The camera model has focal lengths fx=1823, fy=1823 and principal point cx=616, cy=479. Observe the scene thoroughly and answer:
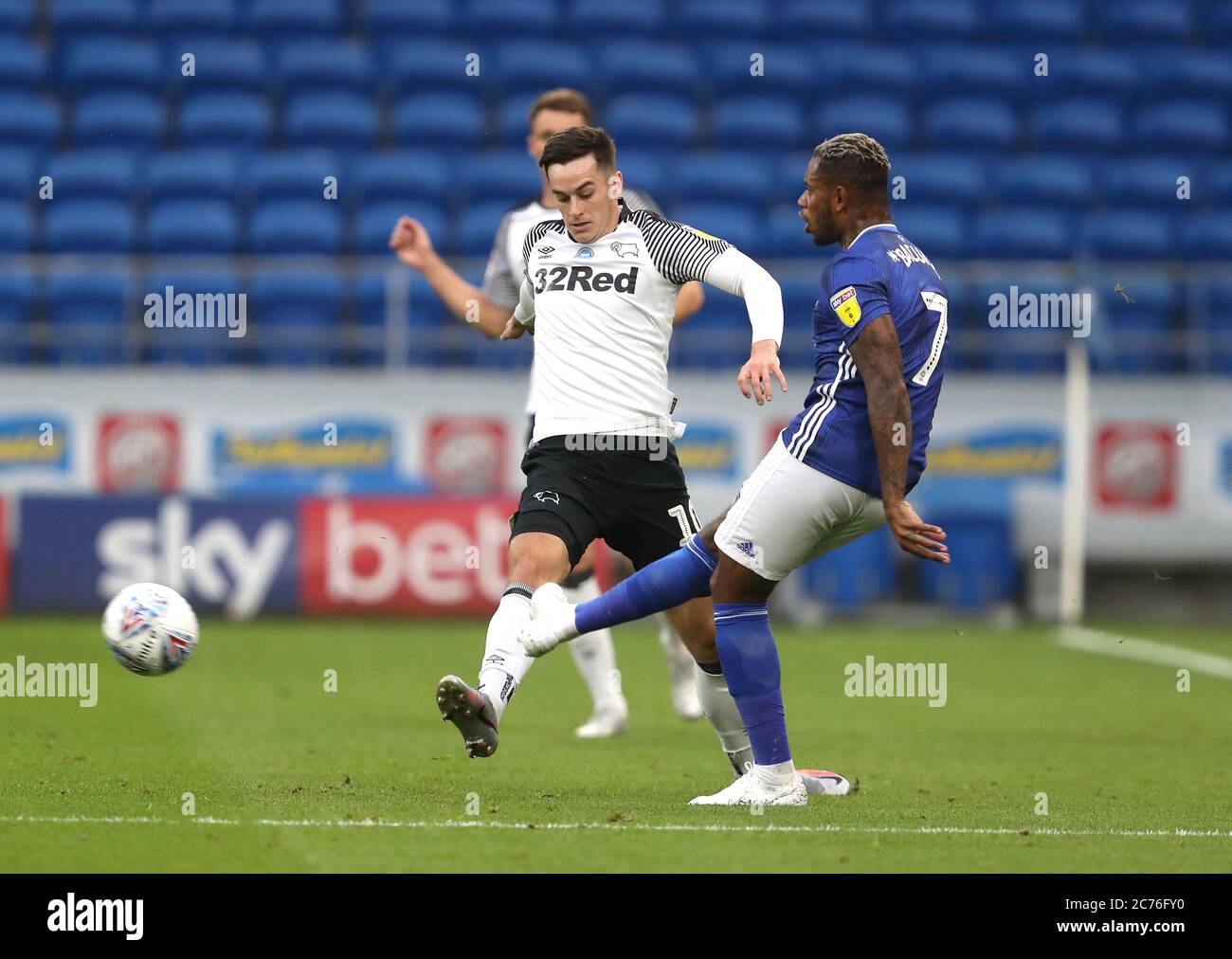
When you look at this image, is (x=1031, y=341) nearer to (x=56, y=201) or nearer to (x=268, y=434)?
(x=268, y=434)

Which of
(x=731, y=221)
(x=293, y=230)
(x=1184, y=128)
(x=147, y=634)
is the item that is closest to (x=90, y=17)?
(x=293, y=230)

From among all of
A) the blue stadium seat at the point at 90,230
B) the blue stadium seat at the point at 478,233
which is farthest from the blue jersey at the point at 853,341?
the blue stadium seat at the point at 90,230

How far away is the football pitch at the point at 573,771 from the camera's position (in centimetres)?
512

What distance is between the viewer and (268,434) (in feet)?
48.3

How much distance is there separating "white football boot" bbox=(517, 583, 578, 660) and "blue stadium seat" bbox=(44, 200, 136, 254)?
1145 cm

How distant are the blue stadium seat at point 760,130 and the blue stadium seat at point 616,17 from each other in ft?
5.75

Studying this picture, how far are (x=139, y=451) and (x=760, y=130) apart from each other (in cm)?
711

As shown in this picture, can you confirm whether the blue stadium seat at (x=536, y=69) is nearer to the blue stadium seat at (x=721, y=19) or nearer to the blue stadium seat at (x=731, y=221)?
the blue stadium seat at (x=721, y=19)

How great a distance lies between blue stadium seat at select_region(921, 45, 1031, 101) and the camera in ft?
61.7

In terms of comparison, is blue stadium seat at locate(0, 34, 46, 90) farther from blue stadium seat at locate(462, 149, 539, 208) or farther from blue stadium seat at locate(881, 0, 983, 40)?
blue stadium seat at locate(881, 0, 983, 40)
